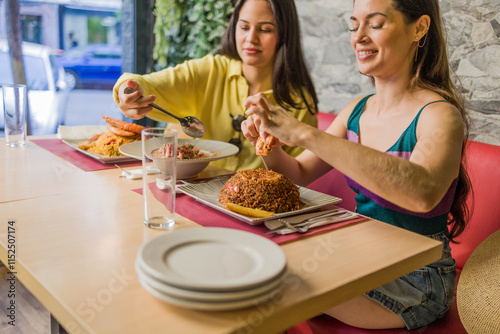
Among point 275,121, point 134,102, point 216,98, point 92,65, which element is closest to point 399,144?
point 275,121

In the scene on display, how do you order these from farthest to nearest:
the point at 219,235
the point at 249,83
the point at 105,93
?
the point at 105,93 < the point at 249,83 < the point at 219,235

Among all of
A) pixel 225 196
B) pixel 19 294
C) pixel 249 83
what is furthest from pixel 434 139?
pixel 19 294

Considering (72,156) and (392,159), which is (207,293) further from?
(72,156)

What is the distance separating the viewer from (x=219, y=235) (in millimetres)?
994

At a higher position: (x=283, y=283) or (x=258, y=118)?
(x=258, y=118)

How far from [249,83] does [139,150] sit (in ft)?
2.61

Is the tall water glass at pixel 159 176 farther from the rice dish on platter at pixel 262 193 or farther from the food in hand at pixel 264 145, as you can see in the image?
the food in hand at pixel 264 145

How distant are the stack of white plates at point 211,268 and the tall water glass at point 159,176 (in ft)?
0.61

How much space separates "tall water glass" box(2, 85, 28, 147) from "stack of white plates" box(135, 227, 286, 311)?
4.06ft

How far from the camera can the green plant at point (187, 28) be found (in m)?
3.96

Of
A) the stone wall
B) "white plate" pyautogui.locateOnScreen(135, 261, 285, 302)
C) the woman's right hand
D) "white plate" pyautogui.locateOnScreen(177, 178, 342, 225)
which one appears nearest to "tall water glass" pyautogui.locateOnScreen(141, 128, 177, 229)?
"white plate" pyautogui.locateOnScreen(177, 178, 342, 225)

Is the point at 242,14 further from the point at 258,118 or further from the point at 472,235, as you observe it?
the point at 472,235

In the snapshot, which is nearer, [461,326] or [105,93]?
[461,326]

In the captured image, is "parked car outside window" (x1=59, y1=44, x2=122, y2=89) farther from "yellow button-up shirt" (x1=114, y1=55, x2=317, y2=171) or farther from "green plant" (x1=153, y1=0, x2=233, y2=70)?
"yellow button-up shirt" (x1=114, y1=55, x2=317, y2=171)
